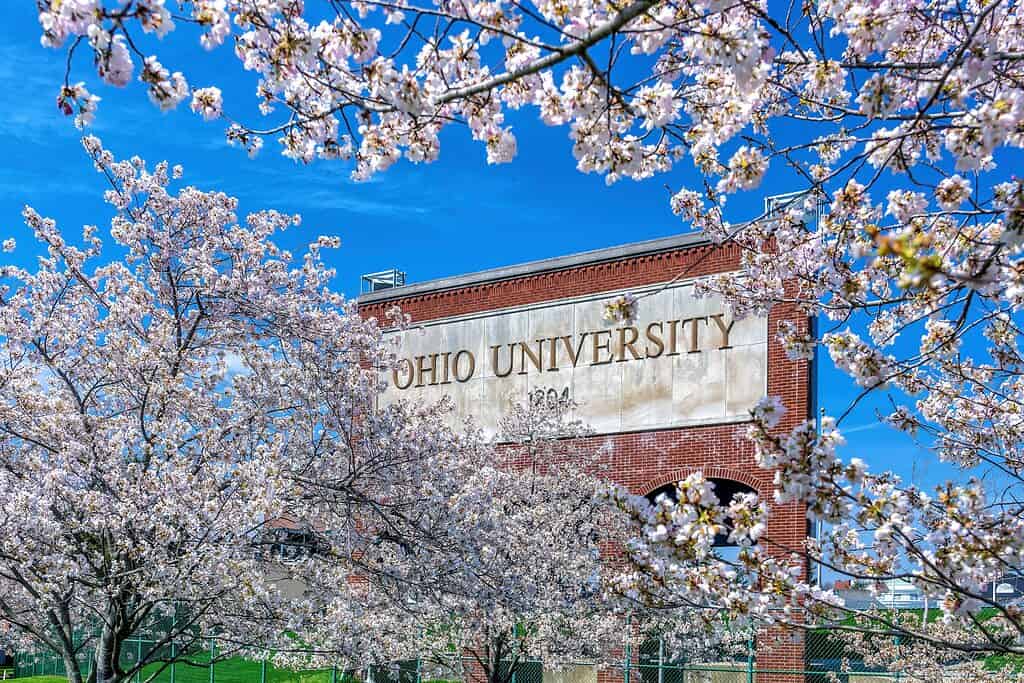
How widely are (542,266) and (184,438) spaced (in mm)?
16770

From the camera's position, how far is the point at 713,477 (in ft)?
77.9

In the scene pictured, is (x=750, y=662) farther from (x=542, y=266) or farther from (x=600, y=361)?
(x=542, y=266)

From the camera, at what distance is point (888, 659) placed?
19328 millimetres

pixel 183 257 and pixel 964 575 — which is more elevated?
pixel 183 257

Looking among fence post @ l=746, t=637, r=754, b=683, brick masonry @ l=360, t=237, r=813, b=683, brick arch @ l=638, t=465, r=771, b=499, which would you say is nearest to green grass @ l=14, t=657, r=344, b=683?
brick masonry @ l=360, t=237, r=813, b=683

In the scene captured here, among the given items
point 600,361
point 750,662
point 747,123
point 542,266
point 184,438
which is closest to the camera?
point 747,123

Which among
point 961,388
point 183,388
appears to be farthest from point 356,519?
point 961,388

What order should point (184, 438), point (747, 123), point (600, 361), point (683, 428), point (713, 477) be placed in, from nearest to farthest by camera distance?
point (747, 123) < point (184, 438) < point (713, 477) < point (683, 428) < point (600, 361)

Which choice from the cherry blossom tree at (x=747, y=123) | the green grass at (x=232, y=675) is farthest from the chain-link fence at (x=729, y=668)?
the cherry blossom tree at (x=747, y=123)

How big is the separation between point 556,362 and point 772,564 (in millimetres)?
20412

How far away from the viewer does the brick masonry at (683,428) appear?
22.3 metres

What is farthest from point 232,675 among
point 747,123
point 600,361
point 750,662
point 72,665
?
point 747,123

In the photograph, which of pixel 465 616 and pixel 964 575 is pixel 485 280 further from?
pixel 964 575

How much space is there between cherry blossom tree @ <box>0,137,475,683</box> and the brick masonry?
9.94 meters
